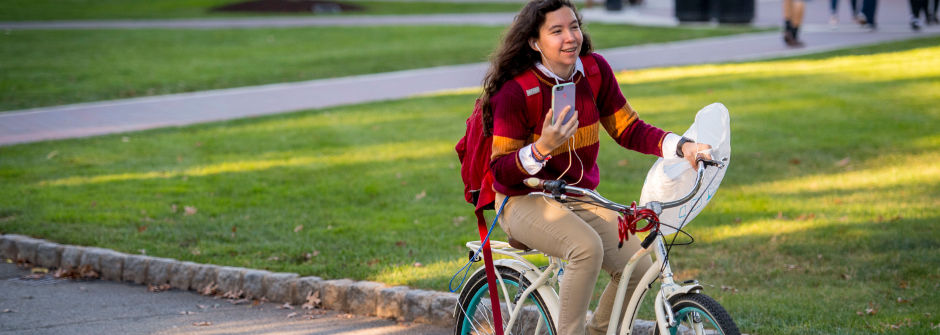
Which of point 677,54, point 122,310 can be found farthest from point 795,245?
point 677,54

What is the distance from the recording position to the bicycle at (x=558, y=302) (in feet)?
11.4

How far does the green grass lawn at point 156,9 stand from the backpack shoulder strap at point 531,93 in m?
33.5

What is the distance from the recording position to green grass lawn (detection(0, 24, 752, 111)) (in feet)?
57.9

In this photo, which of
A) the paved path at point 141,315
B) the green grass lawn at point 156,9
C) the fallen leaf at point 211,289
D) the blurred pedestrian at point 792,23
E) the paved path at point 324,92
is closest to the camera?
the paved path at point 141,315

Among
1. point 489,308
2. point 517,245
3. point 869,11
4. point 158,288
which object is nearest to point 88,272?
point 158,288

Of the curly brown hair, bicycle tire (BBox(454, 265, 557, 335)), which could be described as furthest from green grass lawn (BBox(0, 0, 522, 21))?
the curly brown hair

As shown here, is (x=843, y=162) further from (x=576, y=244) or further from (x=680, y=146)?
(x=576, y=244)

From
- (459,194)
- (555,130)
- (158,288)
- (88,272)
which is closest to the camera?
(555,130)

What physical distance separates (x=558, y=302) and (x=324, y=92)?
1281 cm

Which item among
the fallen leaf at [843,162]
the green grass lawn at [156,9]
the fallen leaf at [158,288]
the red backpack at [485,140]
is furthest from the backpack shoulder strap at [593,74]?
the green grass lawn at [156,9]

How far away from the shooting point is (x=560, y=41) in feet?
12.3

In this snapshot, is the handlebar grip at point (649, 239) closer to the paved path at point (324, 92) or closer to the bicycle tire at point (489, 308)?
the bicycle tire at point (489, 308)

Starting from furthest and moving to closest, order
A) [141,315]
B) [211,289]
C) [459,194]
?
[459,194], [211,289], [141,315]

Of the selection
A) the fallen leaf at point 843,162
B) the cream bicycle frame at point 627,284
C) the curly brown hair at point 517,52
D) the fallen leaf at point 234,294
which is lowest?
the fallen leaf at point 843,162
